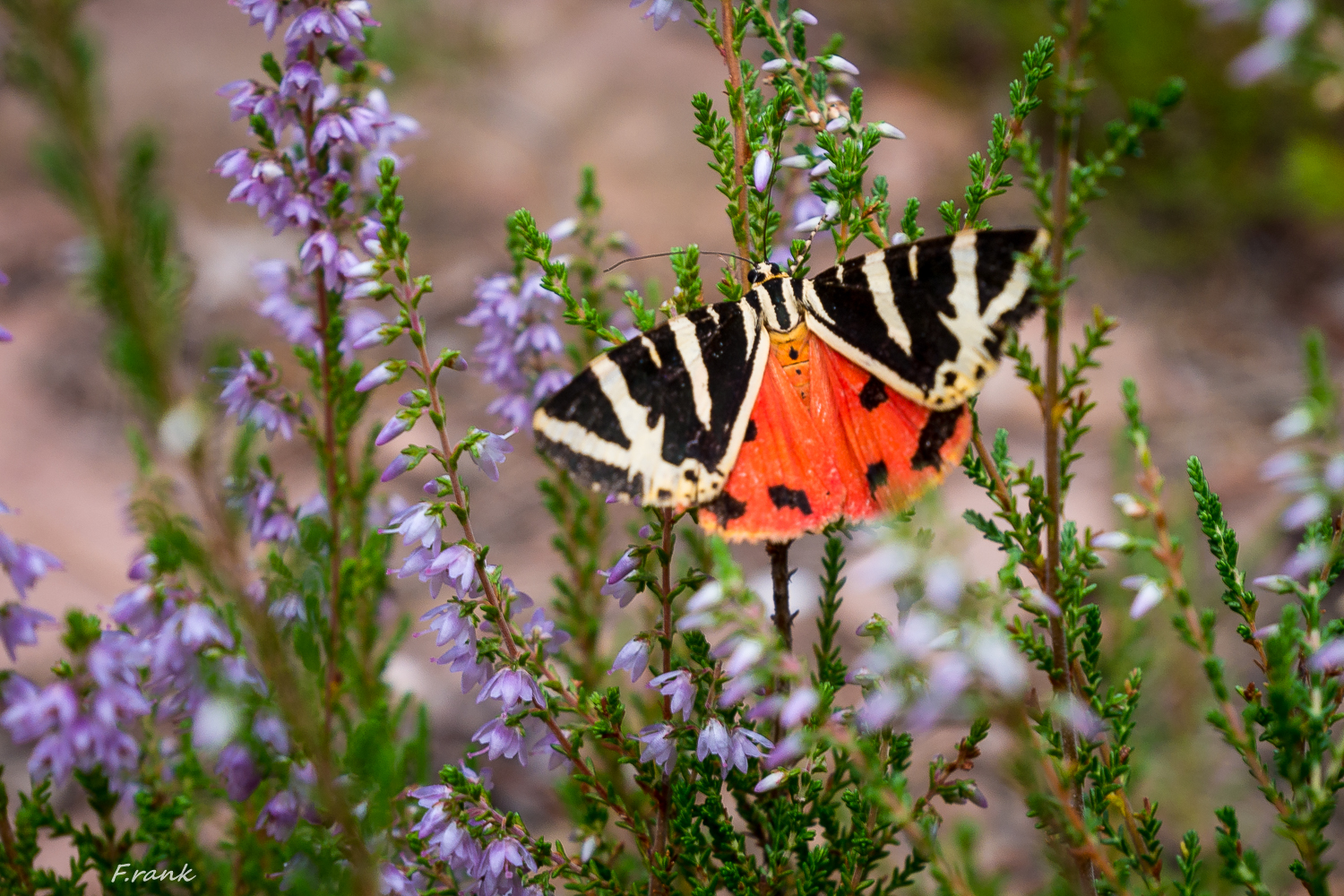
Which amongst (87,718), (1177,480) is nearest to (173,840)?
(87,718)

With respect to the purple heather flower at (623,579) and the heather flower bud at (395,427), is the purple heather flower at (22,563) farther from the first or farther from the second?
the purple heather flower at (623,579)

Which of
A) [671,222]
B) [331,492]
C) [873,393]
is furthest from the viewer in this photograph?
[671,222]

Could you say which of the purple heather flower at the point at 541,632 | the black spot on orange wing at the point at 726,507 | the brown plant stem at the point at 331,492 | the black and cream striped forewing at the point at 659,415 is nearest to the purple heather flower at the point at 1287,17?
the black and cream striped forewing at the point at 659,415

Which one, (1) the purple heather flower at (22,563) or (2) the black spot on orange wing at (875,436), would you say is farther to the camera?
(2) the black spot on orange wing at (875,436)

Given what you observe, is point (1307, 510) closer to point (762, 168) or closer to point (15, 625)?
point (762, 168)

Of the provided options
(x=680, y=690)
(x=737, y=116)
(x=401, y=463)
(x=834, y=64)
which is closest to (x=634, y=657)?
(x=680, y=690)

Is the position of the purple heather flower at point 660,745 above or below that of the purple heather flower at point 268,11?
below

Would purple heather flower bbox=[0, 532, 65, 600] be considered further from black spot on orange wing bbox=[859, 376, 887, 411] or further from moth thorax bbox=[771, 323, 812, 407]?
black spot on orange wing bbox=[859, 376, 887, 411]
